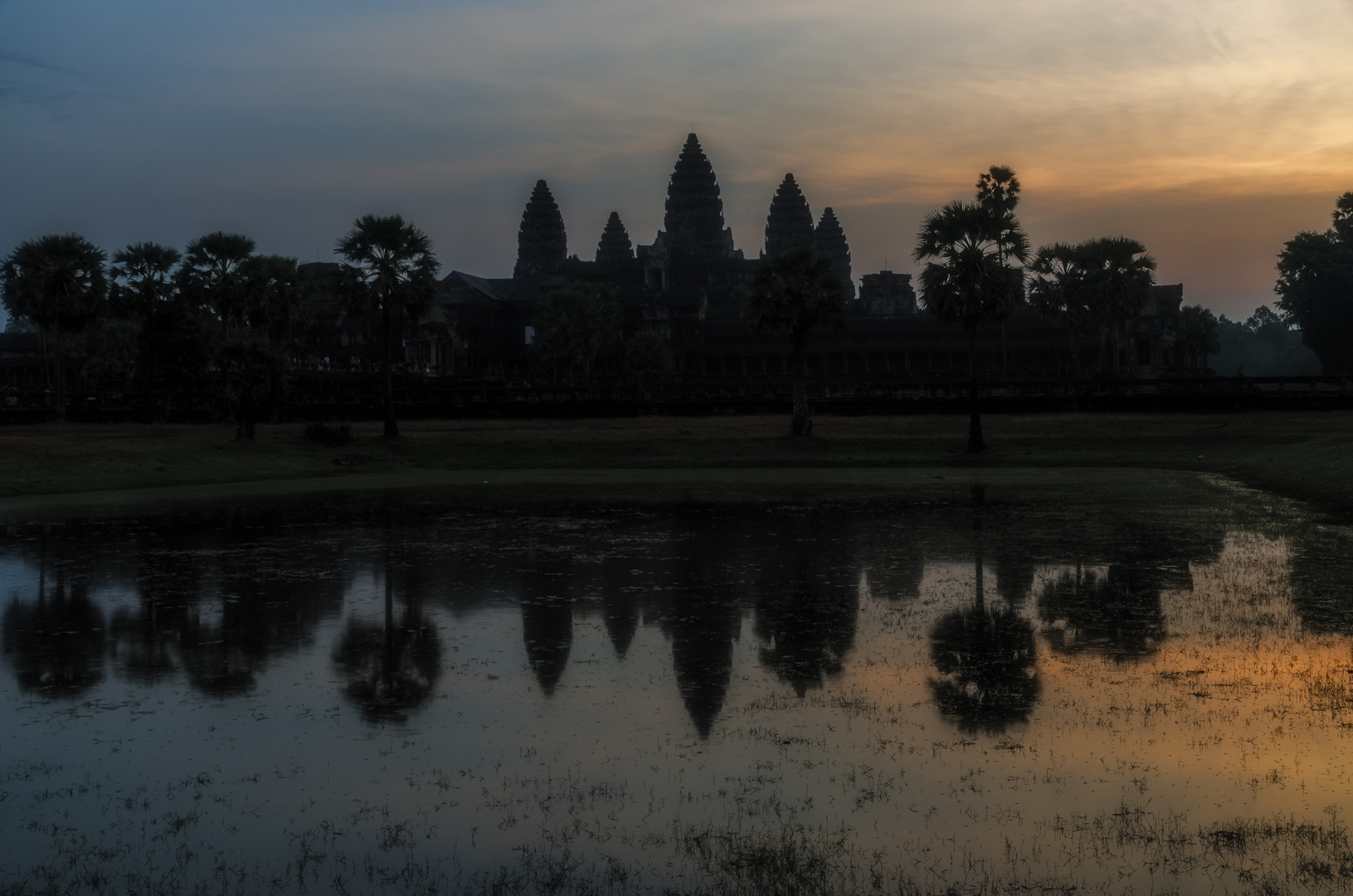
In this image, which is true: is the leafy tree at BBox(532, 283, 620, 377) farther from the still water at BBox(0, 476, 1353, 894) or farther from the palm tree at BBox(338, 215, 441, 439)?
the still water at BBox(0, 476, 1353, 894)

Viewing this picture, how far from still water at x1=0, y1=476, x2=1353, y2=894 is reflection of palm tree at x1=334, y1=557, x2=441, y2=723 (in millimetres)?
62

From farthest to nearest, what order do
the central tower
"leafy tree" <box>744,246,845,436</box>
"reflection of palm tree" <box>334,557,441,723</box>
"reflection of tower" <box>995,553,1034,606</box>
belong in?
the central tower → "leafy tree" <box>744,246,845,436</box> → "reflection of tower" <box>995,553,1034,606</box> → "reflection of palm tree" <box>334,557,441,723</box>

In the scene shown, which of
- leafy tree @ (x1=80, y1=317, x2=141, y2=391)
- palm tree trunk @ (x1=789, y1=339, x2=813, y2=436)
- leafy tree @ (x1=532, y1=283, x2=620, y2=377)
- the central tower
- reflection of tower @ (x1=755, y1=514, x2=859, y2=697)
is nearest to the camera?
reflection of tower @ (x1=755, y1=514, x2=859, y2=697)

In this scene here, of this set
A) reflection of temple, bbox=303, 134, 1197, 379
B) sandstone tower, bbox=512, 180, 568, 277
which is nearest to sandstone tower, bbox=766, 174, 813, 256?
reflection of temple, bbox=303, 134, 1197, 379

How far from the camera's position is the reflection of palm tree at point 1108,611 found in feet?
43.2

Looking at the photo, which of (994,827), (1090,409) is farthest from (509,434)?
(994,827)

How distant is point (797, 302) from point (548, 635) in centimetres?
3909

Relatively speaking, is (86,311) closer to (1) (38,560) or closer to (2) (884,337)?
(1) (38,560)

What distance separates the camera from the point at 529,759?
949 cm

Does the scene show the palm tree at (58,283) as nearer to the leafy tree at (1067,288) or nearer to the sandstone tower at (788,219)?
the leafy tree at (1067,288)

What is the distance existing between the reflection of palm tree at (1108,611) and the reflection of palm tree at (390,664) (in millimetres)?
6212

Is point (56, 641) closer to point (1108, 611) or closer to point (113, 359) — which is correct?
point (1108, 611)

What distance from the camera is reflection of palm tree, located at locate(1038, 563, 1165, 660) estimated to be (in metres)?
13.2

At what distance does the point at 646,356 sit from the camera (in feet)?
331
